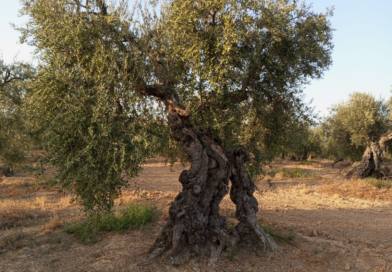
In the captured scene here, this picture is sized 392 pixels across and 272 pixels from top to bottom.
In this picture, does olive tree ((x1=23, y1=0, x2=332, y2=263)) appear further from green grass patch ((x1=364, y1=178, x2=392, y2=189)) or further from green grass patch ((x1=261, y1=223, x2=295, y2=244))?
green grass patch ((x1=364, y1=178, x2=392, y2=189))

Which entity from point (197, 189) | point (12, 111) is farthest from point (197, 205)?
point (12, 111)

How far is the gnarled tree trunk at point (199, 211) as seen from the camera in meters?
11.0

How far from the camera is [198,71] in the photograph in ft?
35.5

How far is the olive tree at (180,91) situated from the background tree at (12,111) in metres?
9.30

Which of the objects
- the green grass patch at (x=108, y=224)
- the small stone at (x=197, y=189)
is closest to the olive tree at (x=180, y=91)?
the small stone at (x=197, y=189)

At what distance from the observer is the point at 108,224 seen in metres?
14.1

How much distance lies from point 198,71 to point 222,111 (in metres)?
1.62

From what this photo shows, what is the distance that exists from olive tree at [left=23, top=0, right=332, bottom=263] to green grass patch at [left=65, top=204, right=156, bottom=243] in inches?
115

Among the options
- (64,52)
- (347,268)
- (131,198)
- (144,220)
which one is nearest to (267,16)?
(64,52)

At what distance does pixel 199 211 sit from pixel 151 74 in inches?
157

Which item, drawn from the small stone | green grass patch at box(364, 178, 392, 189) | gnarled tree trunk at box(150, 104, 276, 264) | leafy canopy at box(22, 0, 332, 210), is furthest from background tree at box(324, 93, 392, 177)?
the small stone

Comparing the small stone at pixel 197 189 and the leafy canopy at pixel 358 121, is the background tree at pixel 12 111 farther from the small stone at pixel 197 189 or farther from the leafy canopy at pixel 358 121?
the leafy canopy at pixel 358 121

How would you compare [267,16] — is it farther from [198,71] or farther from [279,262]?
[279,262]

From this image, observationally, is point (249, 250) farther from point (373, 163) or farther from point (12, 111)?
point (373, 163)
